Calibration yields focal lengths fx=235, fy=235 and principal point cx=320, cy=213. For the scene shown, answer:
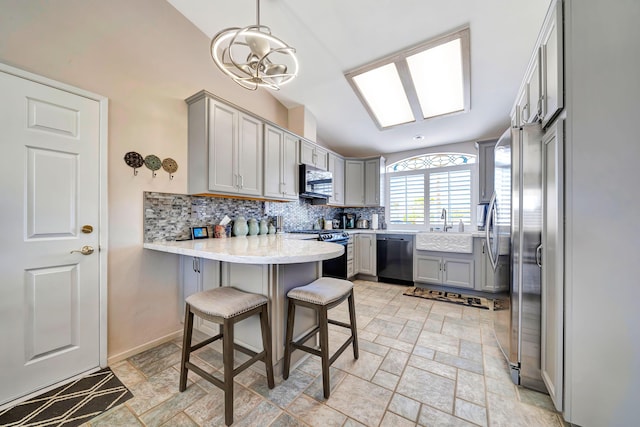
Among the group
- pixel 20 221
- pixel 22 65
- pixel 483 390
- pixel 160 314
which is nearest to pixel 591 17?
pixel 483 390

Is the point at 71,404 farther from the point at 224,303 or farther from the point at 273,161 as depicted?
the point at 273,161

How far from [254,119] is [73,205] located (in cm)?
180

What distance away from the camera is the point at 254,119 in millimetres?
2752

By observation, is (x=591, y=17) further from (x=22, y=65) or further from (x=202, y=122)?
(x=22, y=65)

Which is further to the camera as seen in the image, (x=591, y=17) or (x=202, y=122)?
(x=202, y=122)

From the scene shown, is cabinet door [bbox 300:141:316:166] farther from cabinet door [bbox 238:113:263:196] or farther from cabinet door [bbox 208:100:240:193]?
cabinet door [bbox 208:100:240:193]

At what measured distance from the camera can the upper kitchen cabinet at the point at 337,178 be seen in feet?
13.9

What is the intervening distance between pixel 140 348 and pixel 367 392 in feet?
6.36

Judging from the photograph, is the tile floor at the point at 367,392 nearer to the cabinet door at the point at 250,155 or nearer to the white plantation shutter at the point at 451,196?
the cabinet door at the point at 250,155

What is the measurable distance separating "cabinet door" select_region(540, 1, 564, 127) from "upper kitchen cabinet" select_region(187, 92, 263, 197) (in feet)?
8.24

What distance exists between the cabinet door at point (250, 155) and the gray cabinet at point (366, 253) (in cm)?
222

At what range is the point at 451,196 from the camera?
164 inches

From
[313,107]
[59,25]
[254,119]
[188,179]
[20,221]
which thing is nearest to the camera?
[20,221]

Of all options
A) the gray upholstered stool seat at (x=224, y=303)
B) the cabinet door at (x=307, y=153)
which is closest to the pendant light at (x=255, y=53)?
the cabinet door at (x=307, y=153)
